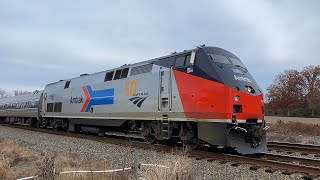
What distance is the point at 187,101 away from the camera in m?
11.1

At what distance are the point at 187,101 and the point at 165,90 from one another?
1284 millimetres

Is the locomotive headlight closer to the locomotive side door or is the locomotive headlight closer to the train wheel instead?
the train wheel

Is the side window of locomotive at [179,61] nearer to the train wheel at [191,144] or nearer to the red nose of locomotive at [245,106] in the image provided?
the red nose of locomotive at [245,106]

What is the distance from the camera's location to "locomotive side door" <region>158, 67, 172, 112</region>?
11.9 m

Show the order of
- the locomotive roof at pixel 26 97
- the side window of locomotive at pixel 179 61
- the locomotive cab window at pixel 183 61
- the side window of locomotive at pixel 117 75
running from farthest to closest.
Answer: the locomotive roof at pixel 26 97
the side window of locomotive at pixel 117 75
the side window of locomotive at pixel 179 61
the locomotive cab window at pixel 183 61

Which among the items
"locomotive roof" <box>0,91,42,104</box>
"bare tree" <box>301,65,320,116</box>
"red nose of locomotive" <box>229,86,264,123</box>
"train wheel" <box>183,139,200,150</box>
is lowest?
"train wheel" <box>183,139,200,150</box>

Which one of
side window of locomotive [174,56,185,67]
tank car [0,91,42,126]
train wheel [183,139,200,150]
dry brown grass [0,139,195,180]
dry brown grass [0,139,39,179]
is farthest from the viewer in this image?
tank car [0,91,42,126]

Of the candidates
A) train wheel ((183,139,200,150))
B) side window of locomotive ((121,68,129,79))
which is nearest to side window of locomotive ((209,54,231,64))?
train wheel ((183,139,200,150))

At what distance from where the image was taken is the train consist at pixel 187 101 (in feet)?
33.0

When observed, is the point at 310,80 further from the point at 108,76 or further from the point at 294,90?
the point at 108,76

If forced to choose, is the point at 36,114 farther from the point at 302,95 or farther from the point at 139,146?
the point at 302,95

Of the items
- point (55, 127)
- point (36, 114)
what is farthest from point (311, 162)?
point (36, 114)

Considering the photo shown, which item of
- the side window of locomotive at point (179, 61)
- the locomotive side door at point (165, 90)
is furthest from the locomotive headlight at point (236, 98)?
the locomotive side door at point (165, 90)

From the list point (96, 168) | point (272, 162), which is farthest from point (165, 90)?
point (96, 168)
